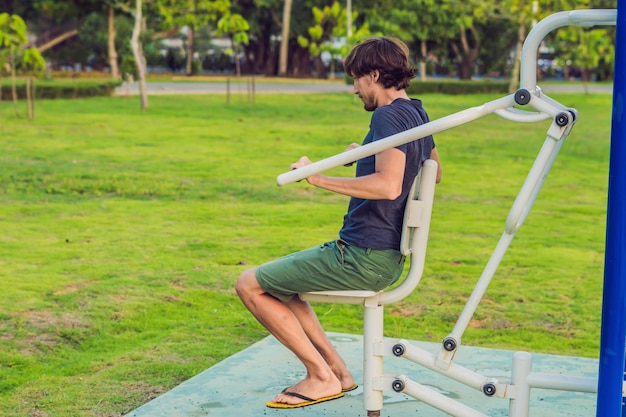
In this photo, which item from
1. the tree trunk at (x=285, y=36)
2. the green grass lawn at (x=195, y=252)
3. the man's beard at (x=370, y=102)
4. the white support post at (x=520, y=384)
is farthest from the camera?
the tree trunk at (x=285, y=36)

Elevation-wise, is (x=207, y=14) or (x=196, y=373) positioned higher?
(x=207, y=14)

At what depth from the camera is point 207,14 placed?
23312 mm

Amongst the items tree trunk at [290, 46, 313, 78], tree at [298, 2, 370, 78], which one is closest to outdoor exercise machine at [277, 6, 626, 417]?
tree at [298, 2, 370, 78]

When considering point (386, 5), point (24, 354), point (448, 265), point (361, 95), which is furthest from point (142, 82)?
point (386, 5)

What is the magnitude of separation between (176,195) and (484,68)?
41067 millimetres

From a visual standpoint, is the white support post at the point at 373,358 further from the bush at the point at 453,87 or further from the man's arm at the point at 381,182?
the bush at the point at 453,87

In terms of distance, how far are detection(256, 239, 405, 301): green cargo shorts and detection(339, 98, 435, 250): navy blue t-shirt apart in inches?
1.4

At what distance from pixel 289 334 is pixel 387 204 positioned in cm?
58

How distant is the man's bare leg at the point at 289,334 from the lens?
3436mm

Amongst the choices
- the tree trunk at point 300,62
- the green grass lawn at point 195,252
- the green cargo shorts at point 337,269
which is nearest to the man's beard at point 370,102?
the green cargo shorts at point 337,269

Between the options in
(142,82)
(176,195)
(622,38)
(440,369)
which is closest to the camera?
(622,38)

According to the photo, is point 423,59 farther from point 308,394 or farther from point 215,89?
point 308,394

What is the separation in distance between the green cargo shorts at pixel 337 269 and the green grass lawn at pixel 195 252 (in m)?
0.97

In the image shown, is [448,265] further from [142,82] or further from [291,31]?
[291,31]
